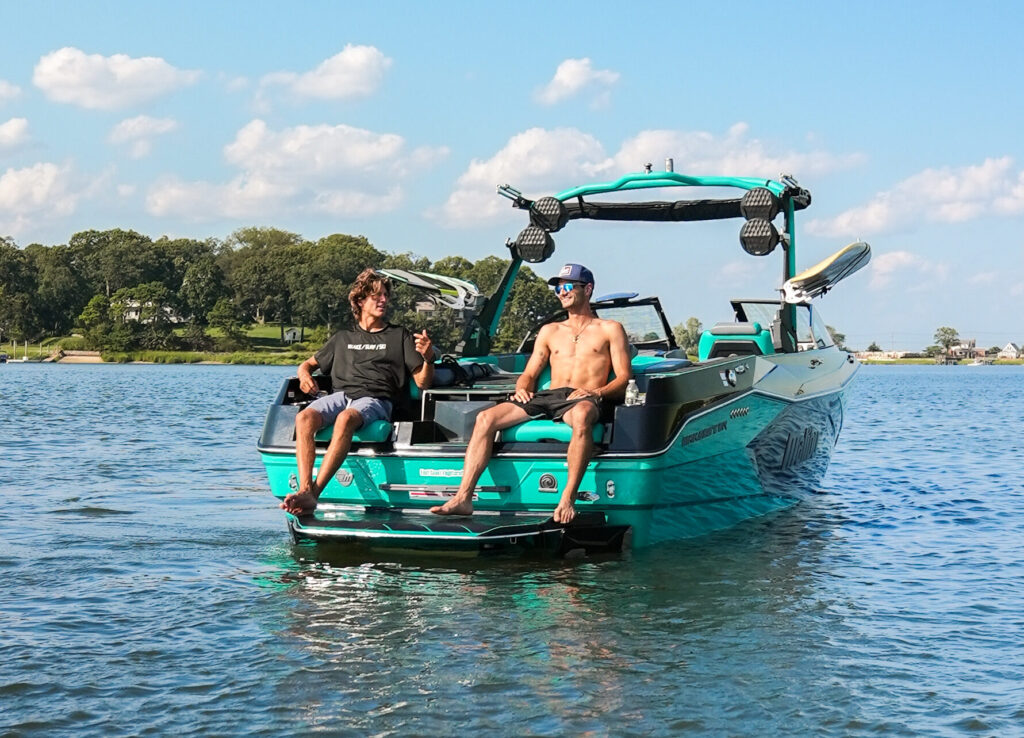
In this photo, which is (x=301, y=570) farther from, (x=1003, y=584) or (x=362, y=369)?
(x=1003, y=584)

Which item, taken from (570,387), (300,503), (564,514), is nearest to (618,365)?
(570,387)

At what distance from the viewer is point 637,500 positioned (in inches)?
305

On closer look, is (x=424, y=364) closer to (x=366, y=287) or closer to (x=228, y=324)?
(x=366, y=287)

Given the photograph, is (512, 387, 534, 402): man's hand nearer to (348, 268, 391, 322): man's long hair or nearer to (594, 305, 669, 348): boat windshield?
(348, 268, 391, 322): man's long hair

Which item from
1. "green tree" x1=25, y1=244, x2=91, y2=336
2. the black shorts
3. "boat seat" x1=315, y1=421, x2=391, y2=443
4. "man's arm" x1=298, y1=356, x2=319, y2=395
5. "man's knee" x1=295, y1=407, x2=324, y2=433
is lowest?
"boat seat" x1=315, y1=421, x2=391, y2=443

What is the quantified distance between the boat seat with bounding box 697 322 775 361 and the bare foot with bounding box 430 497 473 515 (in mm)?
3386

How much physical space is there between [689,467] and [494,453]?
1297 millimetres

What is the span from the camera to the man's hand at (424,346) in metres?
8.24

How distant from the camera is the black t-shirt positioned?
8.26 m

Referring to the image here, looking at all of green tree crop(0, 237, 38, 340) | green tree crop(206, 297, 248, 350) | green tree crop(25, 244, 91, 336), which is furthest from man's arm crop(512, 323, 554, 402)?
green tree crop(25, 244, 91, 336)

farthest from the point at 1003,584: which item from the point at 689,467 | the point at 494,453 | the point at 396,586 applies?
the point at 396,586

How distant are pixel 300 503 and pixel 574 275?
225 cm

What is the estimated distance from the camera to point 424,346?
326 inches

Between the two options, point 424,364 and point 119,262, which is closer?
point 424,364
